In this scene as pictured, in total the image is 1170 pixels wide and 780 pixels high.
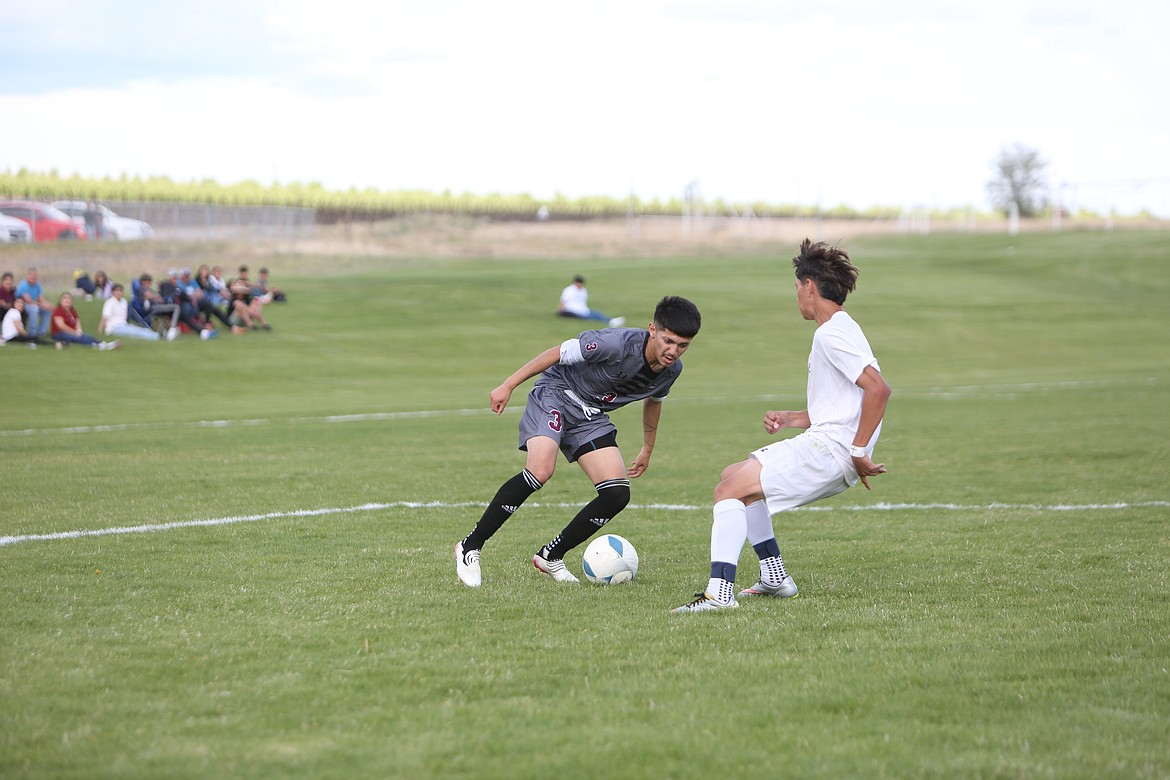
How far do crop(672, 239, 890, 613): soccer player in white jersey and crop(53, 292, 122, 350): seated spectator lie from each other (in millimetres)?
25864

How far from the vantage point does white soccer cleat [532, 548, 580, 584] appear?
814 cm

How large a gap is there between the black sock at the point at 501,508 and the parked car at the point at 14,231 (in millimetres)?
46849

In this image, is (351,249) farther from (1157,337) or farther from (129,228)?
(1157,337)

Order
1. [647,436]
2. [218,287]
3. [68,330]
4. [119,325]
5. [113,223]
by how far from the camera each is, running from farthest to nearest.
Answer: [113,223] → [218,287] → [119,325] → [68,330] → [647,436]

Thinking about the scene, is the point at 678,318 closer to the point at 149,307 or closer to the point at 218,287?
the point at 149,307

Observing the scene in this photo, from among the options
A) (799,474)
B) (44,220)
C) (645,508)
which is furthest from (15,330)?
(799,474)

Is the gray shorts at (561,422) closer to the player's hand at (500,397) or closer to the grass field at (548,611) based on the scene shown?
the player's hand at (500,397)

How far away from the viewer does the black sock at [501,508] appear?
7.94 meters

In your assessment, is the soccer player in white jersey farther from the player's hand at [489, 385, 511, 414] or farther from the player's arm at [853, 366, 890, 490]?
the player's hand at [489, 385, 511, 414]

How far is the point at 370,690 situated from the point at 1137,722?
338cm

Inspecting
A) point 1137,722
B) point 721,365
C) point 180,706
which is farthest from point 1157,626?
point 721,365

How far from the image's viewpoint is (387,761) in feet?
14.5

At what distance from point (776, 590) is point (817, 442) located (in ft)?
3.57

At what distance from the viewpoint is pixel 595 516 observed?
26.9ft
